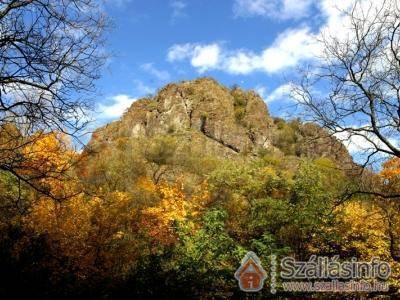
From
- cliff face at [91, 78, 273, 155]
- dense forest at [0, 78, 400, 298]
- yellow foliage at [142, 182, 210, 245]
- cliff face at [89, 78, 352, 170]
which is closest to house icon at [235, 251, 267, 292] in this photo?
dense forest at [0, 78, 400, 298]

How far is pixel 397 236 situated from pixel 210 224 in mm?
8614

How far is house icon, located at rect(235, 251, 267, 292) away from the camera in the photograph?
13.7m

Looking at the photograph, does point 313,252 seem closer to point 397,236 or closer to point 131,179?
point 397,236

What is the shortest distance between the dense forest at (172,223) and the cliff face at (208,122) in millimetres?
42898

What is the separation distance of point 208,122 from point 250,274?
65.1m

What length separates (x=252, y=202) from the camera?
20109 mm

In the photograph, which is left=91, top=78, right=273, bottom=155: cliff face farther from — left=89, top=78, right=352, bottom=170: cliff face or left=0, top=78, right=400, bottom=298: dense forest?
left=0, top=78, right=400, bottom=298: dense forest

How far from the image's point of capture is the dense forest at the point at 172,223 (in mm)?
9664

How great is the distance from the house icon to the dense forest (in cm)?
26

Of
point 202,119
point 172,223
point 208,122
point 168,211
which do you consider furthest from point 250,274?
point 202,119

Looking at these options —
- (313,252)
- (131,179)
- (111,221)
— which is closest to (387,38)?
(313,252)

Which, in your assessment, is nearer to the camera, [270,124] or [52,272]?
[52,272]

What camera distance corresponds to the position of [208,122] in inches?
3083

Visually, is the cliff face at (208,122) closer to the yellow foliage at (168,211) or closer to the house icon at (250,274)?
the yellow foliage at (168,211)
